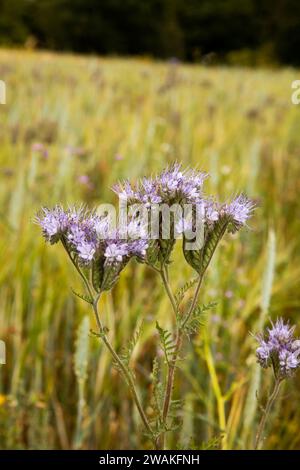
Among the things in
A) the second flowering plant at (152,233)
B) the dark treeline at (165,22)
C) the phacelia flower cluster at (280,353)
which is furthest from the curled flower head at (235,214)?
the dark treeline at (165,22)

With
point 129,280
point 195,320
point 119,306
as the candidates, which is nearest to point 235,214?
point 195,320

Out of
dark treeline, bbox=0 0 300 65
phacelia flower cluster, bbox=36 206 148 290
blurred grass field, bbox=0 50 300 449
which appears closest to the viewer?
phacelia flower cluster, bbox=36 206 148 290

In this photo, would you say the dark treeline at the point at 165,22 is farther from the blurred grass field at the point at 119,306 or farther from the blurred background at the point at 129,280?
the blurred grass field at the point at 119,306

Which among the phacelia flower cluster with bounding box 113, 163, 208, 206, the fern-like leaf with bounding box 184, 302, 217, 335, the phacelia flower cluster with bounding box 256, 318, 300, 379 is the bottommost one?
the phacelia flower cluster with bounding box 256, 318, 300, 379

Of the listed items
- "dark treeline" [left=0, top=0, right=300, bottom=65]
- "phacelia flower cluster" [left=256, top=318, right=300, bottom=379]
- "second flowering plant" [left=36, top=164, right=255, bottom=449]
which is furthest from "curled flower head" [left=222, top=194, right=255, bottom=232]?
"dark treeline" [left=0, top=0, right=300, bottom=65]

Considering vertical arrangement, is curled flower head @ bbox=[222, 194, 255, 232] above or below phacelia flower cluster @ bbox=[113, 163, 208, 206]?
below

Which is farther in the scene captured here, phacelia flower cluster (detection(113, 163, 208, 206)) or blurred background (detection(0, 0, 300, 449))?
blurred background (detection(0, 0, 300, 449))

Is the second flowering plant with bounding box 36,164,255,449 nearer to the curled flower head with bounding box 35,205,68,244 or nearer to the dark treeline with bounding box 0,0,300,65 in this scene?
the curled flower head with bounding box 35,205,68,244
